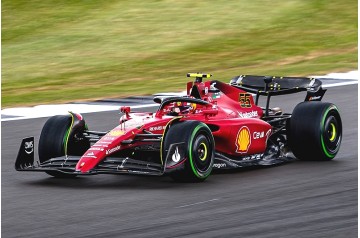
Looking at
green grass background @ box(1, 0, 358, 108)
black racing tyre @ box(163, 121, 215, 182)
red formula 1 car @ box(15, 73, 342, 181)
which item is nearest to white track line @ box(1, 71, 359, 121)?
green grass background @ box(1, 0, 358, 108)

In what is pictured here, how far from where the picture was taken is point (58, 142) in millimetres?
11891

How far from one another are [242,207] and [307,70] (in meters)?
13.5

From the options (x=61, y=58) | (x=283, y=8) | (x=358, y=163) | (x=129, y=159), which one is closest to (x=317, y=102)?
(x=358, y=163)

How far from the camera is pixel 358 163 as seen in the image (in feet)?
41.2

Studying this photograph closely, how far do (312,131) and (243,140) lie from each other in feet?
3.13

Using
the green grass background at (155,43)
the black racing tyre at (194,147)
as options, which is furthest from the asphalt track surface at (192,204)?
the green grass background at (155,43)

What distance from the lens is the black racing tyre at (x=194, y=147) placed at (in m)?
11.0

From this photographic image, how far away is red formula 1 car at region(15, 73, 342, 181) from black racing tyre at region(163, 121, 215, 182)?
1 cm

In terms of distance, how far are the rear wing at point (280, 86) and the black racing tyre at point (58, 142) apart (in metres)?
2.72

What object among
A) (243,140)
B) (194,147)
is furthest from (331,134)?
(194,147)

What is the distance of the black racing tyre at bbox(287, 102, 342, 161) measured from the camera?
12508 millimetres

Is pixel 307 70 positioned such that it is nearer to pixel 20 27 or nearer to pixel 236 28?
pixel 236 28

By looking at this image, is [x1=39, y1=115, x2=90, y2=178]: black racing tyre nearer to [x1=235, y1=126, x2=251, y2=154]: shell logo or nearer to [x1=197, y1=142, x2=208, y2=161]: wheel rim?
[x1=197, y1=142, x2=208, y2=161]: wheel rim

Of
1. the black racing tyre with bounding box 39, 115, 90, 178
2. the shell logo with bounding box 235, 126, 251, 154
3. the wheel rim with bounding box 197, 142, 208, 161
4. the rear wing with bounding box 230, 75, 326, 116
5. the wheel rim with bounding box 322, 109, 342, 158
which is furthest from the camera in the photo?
the rear wing with bounding box 230, 75, 326, 116
